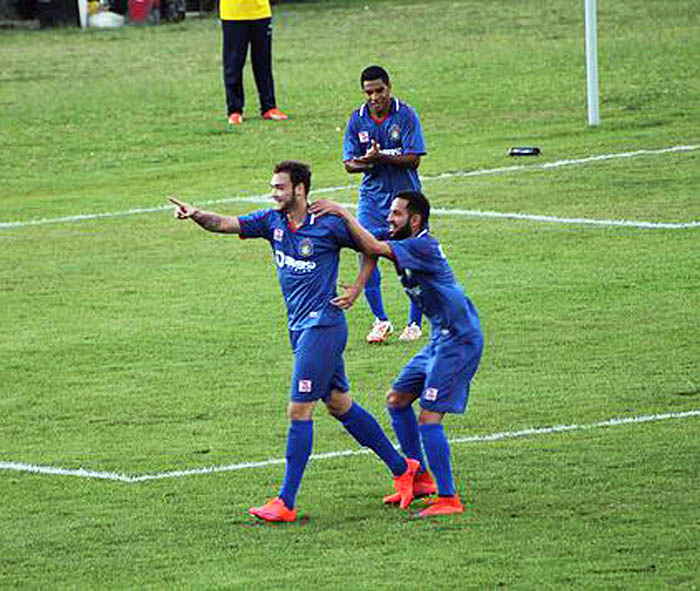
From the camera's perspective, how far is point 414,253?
11211 mm

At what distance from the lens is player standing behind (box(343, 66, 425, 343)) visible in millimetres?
16391

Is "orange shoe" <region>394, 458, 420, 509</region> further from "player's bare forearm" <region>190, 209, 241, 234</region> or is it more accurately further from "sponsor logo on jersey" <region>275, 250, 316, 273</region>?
"player's bare forearm" <region>190, 209, 241, 234</region>

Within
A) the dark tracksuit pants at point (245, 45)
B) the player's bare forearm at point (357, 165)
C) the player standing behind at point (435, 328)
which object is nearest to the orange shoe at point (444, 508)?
the player standing behind at point (435, 328)

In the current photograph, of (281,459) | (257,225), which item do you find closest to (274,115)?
(281,459)

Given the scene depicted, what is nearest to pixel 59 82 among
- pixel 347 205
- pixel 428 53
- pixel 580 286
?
pixel 428 53

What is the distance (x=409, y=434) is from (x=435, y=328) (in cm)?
78

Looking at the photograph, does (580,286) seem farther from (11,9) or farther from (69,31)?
(11,9)

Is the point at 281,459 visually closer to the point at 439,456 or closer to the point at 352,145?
the point at 439,456

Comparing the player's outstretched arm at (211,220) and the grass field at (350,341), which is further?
the player's outstretched arm at (211,220)

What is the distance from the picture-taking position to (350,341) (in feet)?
54.4

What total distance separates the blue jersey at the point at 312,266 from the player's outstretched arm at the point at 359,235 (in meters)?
0.03

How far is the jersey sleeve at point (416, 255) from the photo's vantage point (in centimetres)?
1120

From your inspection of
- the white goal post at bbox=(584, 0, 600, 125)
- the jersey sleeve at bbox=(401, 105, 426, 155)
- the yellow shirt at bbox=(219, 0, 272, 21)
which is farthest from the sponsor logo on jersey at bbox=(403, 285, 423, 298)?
the yellow shirt at bbox=(219, 0, 272, 21)

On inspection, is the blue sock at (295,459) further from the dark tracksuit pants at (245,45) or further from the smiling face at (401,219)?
the dark tracksuit pants at (245,45)
